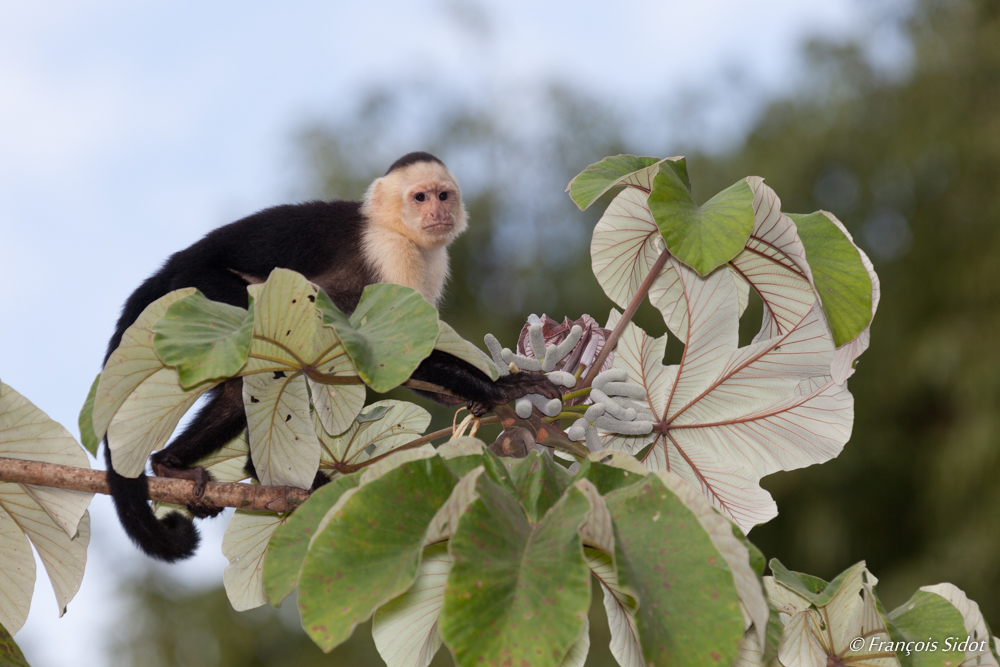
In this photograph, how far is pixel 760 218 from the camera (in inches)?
57.2

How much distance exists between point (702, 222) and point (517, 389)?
0.55 meters

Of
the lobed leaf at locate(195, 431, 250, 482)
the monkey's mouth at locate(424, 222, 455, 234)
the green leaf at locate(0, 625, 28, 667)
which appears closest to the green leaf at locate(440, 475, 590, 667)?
the green leaf at locate(0, 625, 28, 667)

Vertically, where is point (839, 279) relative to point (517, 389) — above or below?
above

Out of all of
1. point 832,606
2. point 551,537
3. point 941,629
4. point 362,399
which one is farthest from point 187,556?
point 941,629

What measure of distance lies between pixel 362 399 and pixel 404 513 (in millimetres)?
Result: 541

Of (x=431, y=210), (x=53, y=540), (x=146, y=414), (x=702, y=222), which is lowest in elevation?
(x=53, y=540)

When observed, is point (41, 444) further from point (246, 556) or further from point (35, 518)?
point (246, 556)

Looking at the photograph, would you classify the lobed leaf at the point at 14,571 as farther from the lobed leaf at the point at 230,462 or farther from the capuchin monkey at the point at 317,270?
the lobed leaf at the point at 230,462

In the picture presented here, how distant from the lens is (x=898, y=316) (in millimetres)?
6992

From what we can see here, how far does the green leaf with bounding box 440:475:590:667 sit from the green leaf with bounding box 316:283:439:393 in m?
0.22

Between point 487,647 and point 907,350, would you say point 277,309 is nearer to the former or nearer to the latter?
point 487,647

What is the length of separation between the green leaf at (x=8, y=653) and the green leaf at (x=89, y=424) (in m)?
0.48

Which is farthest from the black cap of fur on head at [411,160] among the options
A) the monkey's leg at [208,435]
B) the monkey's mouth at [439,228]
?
the monkey's leg at [208,435]

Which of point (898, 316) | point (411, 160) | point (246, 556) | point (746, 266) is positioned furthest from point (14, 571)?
point (898, 316)
